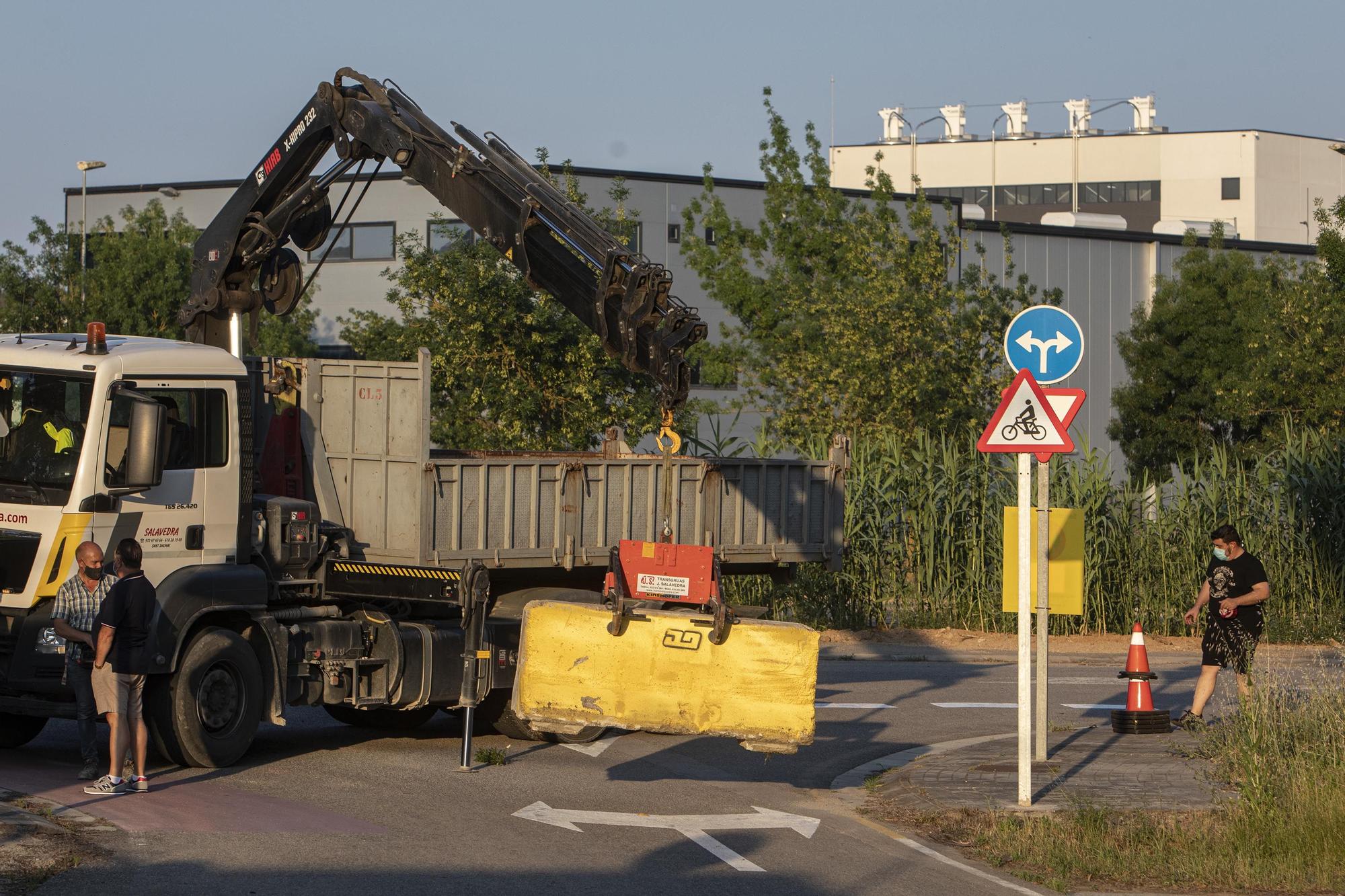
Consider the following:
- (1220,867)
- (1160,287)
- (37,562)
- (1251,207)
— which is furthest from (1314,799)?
(1251,207)

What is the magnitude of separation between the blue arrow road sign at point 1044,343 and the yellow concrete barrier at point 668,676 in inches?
122

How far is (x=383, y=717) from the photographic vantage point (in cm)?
1327

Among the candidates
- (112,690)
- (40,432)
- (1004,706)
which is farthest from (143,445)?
(1004,706)

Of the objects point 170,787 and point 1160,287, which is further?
point 1160,287

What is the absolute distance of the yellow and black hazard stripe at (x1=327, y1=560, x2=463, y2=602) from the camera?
11398 millimetres

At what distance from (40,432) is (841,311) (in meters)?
20.6

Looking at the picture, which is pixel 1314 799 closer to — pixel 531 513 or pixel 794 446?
pixel 531 513

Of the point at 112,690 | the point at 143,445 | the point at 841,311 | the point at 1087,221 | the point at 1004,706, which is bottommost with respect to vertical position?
the point at 1004,706

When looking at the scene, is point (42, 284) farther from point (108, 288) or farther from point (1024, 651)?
point (1024, 651)

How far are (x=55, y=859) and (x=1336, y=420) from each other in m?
28.1

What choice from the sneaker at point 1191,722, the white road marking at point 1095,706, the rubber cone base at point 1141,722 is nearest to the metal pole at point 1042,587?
the sneaker at point 1191,722

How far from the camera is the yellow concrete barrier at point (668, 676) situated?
9500 millimetres

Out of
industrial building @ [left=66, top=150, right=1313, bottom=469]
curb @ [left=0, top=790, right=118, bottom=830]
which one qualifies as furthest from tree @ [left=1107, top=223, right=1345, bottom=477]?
→ curb @ [left=0, top=790, right=118, bottom=830]

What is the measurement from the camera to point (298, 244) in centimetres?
1390
